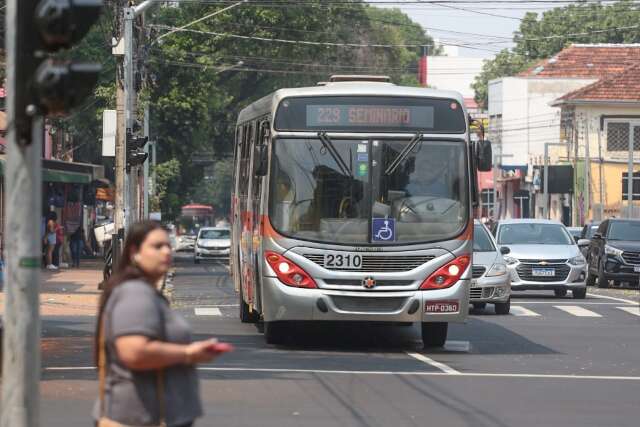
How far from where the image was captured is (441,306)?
18.5 metres

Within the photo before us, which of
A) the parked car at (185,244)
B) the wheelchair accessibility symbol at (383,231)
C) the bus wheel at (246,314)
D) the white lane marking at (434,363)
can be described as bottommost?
the parked car at (185,244)

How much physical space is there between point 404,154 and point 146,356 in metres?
12.4

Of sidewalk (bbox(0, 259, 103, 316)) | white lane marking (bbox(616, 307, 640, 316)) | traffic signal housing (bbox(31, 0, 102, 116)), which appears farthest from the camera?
white lane marking (bbox(616, 307, 640, 316))

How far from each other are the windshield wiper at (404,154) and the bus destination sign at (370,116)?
0.19 meters

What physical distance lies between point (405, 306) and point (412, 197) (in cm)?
131

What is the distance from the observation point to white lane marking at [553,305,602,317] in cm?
2756

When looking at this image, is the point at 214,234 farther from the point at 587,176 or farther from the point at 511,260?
the point at 511,260

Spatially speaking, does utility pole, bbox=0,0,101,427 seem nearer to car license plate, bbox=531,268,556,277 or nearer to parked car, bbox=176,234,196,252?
car license plate, bbox=531,268,556,277

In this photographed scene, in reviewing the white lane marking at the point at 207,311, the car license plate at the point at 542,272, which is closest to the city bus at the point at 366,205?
the white lane marking at the point at 207,311

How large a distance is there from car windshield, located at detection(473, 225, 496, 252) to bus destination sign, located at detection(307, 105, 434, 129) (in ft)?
26.7

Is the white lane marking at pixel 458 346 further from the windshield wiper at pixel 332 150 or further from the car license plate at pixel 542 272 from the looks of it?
the car license plate at pixel 542 272

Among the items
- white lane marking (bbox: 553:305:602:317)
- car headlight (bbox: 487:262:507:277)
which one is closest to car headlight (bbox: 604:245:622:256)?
white lane marking (bbox: 553:305:602:317)

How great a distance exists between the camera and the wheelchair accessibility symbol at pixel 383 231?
60.8 feet

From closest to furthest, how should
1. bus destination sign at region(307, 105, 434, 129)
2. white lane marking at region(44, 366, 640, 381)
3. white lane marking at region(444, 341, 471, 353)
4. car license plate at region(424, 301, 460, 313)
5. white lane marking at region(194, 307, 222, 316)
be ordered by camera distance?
→ white lane marking at region(44, 366, 640, 381) < car license plate at region(424, 301, 460, 313) < bus destination sign at region(307, 105, 434, 129) < white lane marking at region(444, 341, 471, 353) < white lane marking at region(194, 307, 222, 316)
